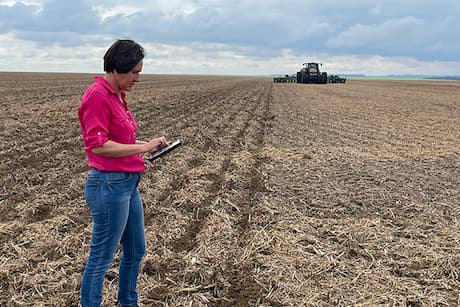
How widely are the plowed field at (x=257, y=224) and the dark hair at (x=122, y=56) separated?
7.18 ft

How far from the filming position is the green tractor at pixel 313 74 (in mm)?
56688

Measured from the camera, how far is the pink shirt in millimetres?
2764

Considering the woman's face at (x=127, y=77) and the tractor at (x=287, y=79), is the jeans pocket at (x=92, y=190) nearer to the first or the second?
the woman's face at (x=127, y=77)


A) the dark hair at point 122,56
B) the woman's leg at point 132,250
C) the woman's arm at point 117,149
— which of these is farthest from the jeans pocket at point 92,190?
the dark hair at point 122,56

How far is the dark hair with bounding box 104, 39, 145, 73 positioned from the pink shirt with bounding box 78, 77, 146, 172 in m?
0.12

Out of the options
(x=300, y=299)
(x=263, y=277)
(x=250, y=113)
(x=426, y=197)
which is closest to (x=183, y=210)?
(x=263, y=277)

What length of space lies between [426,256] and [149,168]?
5.31 m

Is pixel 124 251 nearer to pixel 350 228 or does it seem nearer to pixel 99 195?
pixel 99 195

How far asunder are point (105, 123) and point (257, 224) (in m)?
3.41

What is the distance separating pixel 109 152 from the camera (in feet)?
9.23

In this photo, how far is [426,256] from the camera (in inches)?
193

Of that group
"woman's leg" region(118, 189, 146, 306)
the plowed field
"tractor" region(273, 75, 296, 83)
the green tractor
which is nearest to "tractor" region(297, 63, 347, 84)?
the green tractor

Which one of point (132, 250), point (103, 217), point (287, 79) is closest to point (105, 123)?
point (103, 217)

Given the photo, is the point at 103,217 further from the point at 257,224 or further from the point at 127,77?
the point at 257,224
